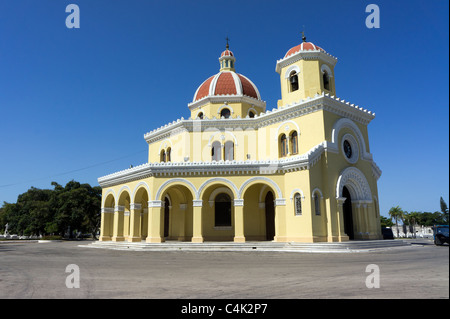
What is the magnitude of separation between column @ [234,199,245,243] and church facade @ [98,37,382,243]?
6 cm

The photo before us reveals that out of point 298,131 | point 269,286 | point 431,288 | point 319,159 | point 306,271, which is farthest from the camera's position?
point 298,131

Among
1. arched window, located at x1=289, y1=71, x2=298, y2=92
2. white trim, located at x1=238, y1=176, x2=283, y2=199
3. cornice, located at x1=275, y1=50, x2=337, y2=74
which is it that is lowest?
white trim, located at x1=238, y1=176, x2=283, y2=199

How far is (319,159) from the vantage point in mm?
19828

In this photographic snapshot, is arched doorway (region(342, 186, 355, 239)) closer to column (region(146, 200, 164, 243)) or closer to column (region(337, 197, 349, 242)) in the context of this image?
column (region(337, 197, 349, 242))

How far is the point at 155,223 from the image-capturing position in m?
20.0

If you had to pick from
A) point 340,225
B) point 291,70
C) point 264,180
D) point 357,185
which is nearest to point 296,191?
point 264,180

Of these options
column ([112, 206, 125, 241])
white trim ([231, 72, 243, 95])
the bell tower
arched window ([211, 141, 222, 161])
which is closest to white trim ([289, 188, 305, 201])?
the bell tower

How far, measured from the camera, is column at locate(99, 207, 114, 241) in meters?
25.7

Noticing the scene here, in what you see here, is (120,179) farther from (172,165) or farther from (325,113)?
(325,113)

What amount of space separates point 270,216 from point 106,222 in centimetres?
1364

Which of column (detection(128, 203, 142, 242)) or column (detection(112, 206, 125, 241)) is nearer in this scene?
column (detection(128, 203, 142, 242))

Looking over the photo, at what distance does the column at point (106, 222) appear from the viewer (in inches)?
1010

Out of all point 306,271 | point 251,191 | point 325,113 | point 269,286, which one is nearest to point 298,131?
point 325,113

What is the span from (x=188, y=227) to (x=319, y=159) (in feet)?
33.9
